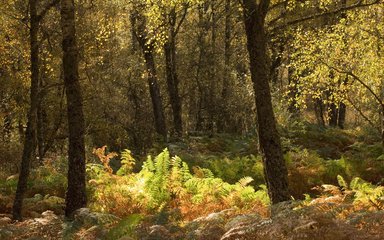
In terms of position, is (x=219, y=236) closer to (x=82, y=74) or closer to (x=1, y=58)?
(x=1, y=58)

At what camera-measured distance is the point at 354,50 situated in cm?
1675

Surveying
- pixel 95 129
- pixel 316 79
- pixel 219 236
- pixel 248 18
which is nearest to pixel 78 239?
pixel 219 236

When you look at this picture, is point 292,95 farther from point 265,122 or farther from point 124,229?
point 124,229

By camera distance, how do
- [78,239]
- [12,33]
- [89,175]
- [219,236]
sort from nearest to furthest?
[219,236] → [78,239] → [89,175] → [12,33]

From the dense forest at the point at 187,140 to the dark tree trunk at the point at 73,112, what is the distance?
0.8 inches

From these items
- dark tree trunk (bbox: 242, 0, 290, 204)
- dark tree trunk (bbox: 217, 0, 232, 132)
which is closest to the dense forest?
dark tree trunk (bbox: 242, 0, 290, 204)

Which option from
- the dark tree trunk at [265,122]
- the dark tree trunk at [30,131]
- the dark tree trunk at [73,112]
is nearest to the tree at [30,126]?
the dark tree trunk at [30,131]

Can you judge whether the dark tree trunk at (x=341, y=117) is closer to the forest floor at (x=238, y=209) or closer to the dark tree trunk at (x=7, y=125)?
the forest floor at (x=238, y=209)

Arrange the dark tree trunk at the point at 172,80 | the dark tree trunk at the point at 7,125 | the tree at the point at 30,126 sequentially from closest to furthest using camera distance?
Result: 1. the tree at the point at 30,126
2. the dark tree trunk at the point at 7,125
3. the dark tree trunk at the point at 172,80

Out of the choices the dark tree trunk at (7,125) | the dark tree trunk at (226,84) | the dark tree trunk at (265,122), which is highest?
the dark tree trunk at (226,84)

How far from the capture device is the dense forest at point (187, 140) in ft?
25.4

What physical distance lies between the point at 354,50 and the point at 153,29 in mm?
8095

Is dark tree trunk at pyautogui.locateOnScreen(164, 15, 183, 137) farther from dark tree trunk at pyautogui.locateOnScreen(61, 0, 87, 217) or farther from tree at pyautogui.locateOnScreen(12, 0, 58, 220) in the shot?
dark tree trunk at pyautogui.locateOnScreen(61, 0, 87, 217)

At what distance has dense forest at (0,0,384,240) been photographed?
773 cm
